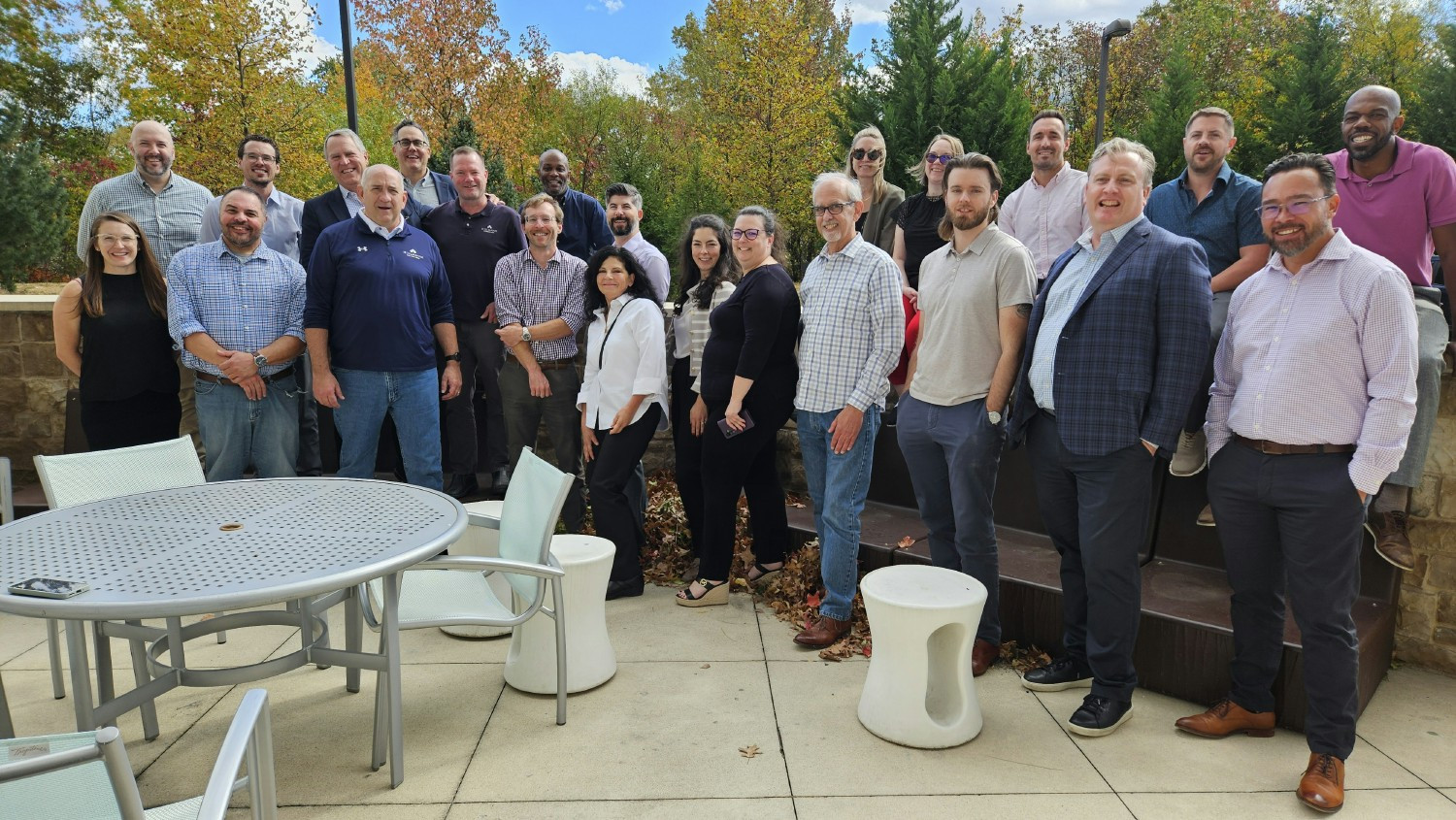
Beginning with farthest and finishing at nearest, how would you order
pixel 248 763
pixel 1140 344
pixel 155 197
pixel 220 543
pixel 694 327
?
pixel 155 197 → pixel 694 327 → pixel 1140 344 → pixel 220 543 → pixel 248 763

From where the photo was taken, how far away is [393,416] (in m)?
4.63

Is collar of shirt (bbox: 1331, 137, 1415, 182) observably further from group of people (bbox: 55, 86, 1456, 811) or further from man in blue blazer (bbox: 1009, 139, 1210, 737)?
man in blue blazer (bbox: 1009, 139, 1210, 737)

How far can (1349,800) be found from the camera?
2.74 meters

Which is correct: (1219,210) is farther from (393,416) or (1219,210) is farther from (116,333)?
(116,333)

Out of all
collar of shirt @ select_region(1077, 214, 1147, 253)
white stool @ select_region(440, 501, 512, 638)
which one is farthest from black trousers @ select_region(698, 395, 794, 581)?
collar of shirt @ select_region(1077, 214, 1147, 253)

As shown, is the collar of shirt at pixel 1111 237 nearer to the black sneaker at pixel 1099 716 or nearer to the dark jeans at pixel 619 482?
the black sneaker at pixel 1099 716

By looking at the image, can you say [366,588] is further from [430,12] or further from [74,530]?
[430,12]

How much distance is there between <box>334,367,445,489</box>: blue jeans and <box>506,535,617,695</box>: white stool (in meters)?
1.42

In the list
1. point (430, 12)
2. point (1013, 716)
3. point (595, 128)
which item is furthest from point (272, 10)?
point (1013, 716)

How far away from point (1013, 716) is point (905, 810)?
2.76 feet

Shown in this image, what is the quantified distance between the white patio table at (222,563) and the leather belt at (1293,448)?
8.61ft

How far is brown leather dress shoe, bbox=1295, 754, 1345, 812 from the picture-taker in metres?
2.65

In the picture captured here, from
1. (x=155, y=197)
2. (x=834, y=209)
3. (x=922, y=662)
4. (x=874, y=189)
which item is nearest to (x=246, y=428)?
(x=155, y=197)

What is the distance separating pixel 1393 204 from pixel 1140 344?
1834mm
